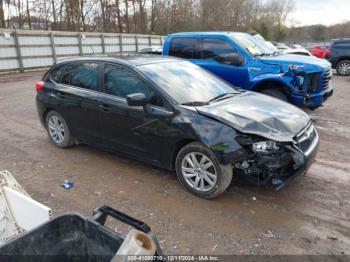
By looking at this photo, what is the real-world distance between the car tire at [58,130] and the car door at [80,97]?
15 cm

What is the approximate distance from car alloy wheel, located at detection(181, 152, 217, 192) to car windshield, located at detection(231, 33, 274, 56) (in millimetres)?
Answer: 4332

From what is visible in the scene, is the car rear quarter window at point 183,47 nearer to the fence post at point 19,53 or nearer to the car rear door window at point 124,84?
the car rear door window at point 124,84

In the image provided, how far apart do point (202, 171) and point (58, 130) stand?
2.97 m

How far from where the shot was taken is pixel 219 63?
746cm

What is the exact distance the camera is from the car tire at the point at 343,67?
1625 centimetres

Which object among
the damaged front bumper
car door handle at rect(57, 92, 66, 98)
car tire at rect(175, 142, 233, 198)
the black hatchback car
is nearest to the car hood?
the black hatchback car

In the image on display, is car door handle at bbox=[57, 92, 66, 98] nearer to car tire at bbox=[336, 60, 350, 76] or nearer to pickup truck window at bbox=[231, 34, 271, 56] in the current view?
pickup truck window at bbox=[231, 34, 271, 56]

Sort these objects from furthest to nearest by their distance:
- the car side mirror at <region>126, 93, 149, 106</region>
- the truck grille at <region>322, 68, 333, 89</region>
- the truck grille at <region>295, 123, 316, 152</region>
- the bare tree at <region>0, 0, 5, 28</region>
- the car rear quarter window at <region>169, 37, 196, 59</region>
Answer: the bare tree at <region>0, 0, 5, 28</region> → the car rear quarter window at <region>169, 37, 196, 59</region> → the truck grille at <region>322, 68, 333, 89</region> → the car side mirror at <region>126, 93, 149, 106</region> → the truck grille at <region>295, 123, 316, 152</region>

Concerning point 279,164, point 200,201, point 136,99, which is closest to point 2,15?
point 136,99

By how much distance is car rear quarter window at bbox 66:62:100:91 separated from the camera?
478 cm

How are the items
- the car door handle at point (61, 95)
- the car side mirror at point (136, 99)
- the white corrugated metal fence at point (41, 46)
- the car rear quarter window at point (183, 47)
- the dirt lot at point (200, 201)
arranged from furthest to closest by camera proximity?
the white corrugated metal fence at point (41, 46), the car rear quarter window at point (183, 47), the car door handle at point (61, 95), the car side mirror at point (136, 99), the dirt lot at point (200, 201)

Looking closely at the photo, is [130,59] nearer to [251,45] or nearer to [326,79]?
[251,45]

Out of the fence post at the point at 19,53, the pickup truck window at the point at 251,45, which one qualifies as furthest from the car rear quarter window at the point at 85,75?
the fence post at the point at 19,53

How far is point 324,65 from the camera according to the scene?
7285mm
